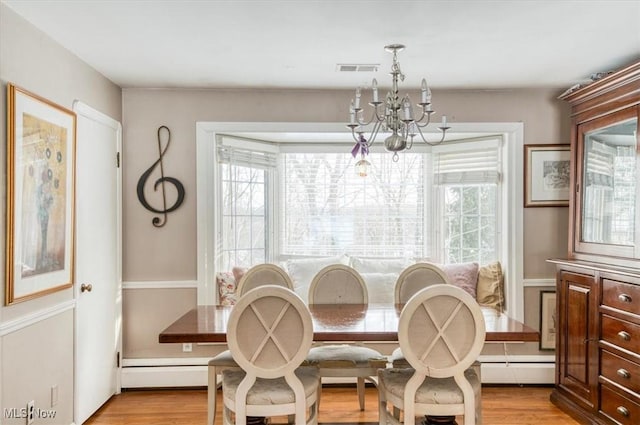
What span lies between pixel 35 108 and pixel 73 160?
51cm

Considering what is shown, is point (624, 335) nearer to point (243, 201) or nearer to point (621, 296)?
point (621, 296)

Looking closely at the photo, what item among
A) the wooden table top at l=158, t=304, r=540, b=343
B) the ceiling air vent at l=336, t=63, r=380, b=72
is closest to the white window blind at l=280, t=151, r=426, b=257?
the ceiling air vent at l=336, t=63, r=380, b=72

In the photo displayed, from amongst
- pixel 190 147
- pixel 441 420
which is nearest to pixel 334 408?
pixel 441 420

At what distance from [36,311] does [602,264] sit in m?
3.41

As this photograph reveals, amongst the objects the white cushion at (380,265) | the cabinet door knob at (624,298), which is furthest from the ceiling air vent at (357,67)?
the cabinet door knob at (624,298)

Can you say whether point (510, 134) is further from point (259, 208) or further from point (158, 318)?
point (158, 318)

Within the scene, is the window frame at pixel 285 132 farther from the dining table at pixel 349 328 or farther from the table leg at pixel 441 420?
the table leg at pixel 441 420

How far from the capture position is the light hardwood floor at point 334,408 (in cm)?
341

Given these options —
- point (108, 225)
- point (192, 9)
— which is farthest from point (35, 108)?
point (108, 225)

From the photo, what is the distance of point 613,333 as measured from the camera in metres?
3.04

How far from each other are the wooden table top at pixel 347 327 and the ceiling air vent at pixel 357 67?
5.41 ft

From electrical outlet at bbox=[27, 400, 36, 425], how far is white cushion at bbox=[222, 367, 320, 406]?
1.01 m

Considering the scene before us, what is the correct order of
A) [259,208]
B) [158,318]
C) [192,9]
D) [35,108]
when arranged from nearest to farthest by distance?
[192,9] < [35,108] < [158,318] < [259,208]

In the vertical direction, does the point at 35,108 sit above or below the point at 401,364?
above
